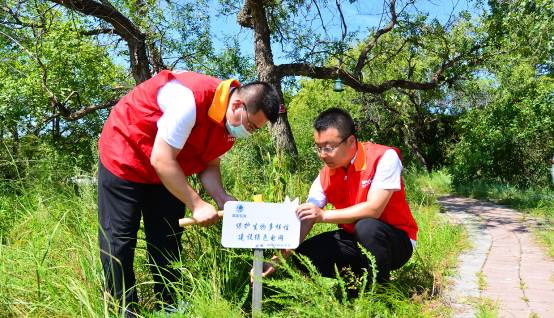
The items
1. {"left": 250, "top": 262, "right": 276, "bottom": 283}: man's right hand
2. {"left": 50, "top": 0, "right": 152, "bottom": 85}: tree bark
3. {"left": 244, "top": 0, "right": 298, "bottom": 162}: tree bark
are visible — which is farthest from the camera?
{"left": 244, "top": 0, "right": 298, "bottom": 162}: tree bark

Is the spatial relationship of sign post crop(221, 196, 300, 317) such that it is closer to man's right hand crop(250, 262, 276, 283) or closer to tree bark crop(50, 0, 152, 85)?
man's right hand crop(250, 262, 276, 283)

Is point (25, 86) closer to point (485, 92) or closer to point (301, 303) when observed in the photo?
point (301, 303)

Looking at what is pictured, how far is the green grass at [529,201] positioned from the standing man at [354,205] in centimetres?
223

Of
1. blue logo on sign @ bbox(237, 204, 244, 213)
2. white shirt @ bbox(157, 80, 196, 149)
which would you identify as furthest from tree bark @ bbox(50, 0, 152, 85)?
blue logo on sign @ bbox(237, 204, 244, 213)

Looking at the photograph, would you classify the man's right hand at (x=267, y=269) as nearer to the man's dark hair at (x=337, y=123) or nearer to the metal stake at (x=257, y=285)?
the metal stake at (x=257, y=285)

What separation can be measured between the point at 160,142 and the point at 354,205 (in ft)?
3.70

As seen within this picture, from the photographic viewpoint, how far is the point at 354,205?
8.88ft

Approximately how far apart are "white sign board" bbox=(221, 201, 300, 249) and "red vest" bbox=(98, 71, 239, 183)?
1.35ft

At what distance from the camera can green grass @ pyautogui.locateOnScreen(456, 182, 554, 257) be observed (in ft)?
17.0

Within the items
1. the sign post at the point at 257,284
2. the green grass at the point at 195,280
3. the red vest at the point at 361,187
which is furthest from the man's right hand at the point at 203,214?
the red vest at the point at 361,187

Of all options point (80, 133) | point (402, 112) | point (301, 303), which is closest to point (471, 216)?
point (301, 303)

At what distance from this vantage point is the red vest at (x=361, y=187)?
8.92ft

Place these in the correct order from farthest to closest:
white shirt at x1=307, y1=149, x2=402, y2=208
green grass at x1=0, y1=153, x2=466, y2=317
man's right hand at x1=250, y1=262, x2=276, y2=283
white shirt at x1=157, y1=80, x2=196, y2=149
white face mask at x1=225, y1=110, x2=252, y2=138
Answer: white shirt at x1=307, y1=149, x2=402, y2=208 → man's right hand at x1=250, y1=262, x2=276, y2=283 → white face mask at x1=225, y1=110, x2=252, y2=138 → green grass at x1=0, y1=153, x2=466, y2=317 → white shirt at x1=157, y1=80, x2=196, y2=149

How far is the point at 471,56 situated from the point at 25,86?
31.5 ft
